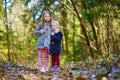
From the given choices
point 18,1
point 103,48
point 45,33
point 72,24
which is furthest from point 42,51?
point 72,24

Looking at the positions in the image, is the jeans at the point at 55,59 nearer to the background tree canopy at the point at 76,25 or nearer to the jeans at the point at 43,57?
the jeans at the point at 43,57

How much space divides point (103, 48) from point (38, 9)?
7.61 m

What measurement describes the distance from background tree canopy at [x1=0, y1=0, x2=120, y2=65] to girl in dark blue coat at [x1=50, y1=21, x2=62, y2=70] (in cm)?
82

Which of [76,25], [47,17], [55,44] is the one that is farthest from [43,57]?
[76,25]

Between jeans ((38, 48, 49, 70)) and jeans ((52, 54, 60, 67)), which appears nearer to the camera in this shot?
jeans ((38, 48, 49, 70))

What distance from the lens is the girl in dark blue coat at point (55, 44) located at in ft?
28.6

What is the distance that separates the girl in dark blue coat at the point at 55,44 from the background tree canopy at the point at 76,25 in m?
0.82

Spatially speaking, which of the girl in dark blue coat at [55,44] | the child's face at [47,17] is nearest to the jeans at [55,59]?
the girl in dark blue coat at [55,44]

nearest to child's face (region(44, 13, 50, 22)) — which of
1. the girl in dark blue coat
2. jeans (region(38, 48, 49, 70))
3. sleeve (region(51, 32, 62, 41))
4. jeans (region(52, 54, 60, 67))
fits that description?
the girl in dark blue coat

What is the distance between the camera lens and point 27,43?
25609mm

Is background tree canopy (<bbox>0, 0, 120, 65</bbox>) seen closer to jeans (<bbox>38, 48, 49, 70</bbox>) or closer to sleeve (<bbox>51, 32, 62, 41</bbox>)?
sleeve (<bbox>51, 32, 62, 41</bbox>)

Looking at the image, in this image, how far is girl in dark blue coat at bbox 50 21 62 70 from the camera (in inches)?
343

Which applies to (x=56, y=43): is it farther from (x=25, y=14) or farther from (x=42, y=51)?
(x=25, y=14)

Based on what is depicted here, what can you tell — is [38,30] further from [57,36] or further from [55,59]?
[55,59]
